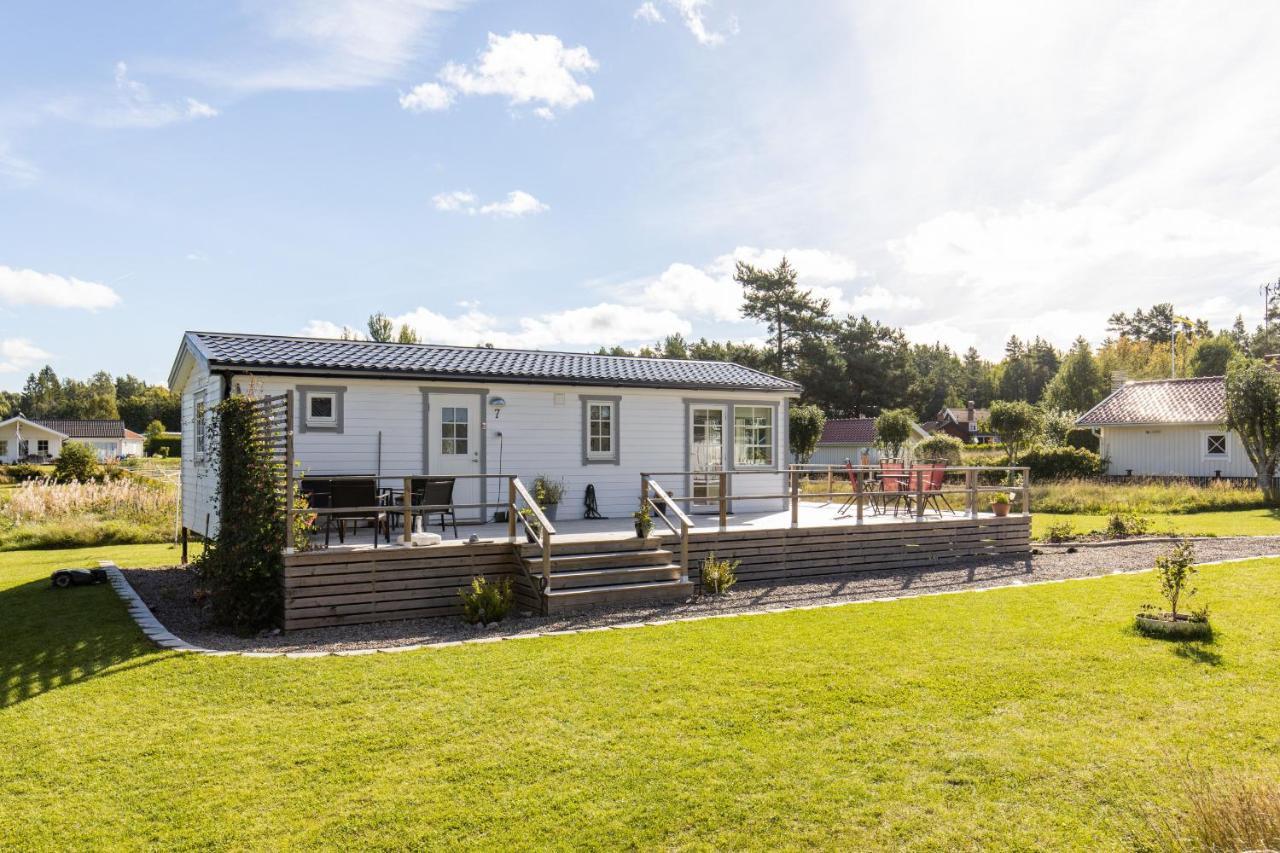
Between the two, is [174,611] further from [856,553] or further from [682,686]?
[856,553]

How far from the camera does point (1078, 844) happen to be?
3664 mm

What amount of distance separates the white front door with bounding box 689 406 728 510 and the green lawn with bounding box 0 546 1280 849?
7.19 m

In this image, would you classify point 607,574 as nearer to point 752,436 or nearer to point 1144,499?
point 752,436

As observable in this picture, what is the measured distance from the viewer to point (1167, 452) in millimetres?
28219

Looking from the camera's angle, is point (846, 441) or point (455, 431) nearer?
point (455, 431)

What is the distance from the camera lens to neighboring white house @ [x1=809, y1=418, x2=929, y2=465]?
41125mm

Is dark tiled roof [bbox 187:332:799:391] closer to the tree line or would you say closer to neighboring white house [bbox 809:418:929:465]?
neighboring white house [bbox 809:418:929:465]

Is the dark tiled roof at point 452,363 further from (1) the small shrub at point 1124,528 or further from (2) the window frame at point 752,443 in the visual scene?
(1) the small shrub at point 1124,528

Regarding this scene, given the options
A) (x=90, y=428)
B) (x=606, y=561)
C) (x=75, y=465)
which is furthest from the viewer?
(x=90, y=428)

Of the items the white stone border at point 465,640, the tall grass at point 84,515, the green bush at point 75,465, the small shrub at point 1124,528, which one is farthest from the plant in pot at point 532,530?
the green bush at point 75,465

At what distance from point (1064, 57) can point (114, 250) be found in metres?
19.2

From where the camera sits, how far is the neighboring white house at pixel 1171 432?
1060 inches

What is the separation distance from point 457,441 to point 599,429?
2484 mm

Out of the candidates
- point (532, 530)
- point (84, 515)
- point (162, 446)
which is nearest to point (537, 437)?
point (532, 530)
